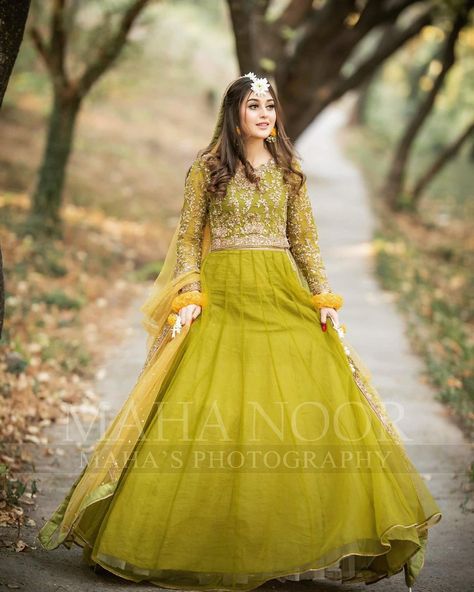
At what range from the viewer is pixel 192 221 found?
402 centimetres

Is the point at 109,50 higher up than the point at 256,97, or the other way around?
the point at 109,50

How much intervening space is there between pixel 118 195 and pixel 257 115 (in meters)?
11.7

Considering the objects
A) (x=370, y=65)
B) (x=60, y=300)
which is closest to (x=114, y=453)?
(x=60, y=300)

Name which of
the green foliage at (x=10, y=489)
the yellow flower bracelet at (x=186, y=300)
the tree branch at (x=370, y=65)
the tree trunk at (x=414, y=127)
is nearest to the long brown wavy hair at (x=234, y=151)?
the yellow flower bracelet at (x=186, y=300)

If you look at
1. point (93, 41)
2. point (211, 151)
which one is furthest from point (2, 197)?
point (211, 151)

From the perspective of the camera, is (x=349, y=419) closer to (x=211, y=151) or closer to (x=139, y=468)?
(x=139, y=468)

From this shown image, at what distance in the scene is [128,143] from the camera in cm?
1972

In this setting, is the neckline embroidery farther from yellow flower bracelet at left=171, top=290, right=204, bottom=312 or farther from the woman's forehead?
yellow flower bracelet at left=171, top=290, right=204, bottom=312

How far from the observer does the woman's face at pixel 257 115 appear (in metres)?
3.96

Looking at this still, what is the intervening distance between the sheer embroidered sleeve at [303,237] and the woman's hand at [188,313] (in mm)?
632

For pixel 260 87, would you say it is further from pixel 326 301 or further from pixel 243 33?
pixel 243 33

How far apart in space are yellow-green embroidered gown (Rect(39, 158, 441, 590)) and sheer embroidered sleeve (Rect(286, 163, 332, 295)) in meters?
0.14

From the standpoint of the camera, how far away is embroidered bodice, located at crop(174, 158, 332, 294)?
3953 mm

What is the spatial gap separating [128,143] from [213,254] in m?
16.3
